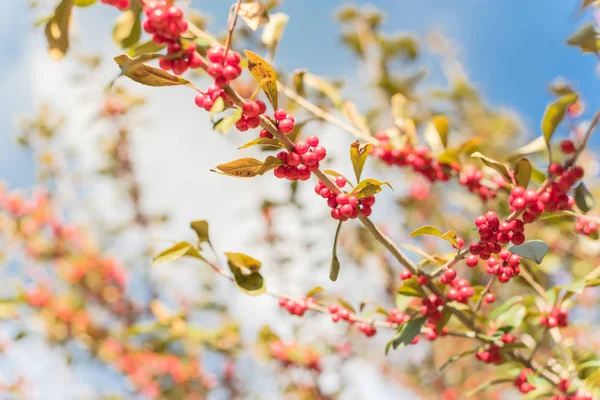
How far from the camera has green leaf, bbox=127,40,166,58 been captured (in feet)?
2.80

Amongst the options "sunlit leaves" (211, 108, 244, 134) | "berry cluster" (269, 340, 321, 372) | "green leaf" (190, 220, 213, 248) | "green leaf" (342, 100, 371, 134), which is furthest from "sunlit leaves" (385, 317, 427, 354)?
"berry cluster" (269, 340, 321, 372)

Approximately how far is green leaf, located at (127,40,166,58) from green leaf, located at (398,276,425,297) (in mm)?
763

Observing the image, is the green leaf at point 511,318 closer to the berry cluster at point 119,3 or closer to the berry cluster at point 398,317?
the berry cluster at point 398,317

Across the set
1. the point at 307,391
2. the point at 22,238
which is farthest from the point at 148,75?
the point at 22,238

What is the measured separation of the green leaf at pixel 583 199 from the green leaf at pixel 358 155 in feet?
1.71

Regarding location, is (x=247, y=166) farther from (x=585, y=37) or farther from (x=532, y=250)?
(x=585, y=37)

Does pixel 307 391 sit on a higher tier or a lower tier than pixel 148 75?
lower

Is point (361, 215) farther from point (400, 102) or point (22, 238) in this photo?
point (22, 238)

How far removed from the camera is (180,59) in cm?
92

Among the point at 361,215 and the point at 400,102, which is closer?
the point at 361,215

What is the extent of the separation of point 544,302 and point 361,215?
32.3 inches

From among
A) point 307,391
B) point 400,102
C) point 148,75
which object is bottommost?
point 307,391

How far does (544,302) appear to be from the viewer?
4.92ft

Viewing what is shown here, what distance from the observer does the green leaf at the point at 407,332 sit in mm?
1190
